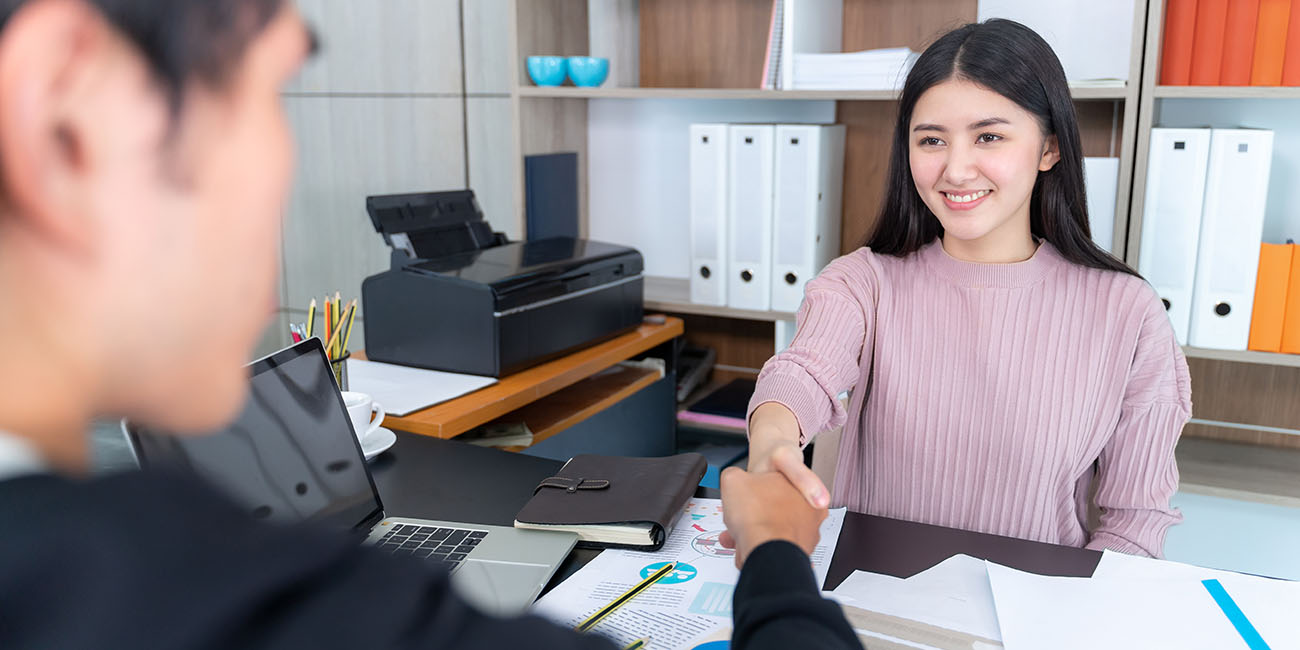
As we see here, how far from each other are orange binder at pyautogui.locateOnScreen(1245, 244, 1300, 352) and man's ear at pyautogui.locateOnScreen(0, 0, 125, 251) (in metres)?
2.16

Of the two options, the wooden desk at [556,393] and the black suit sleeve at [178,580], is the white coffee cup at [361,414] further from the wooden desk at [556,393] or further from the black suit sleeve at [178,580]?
the black suit sleeve at [178,580]

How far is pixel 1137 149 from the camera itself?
200 centimetres

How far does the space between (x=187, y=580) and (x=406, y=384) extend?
1.67 m

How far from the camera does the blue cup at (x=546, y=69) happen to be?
2.54 meters

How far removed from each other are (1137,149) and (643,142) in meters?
1.30

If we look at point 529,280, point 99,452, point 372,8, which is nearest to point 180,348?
point 99,452

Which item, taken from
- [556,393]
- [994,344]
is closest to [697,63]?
[556,393]

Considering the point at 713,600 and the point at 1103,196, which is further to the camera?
the point at 1103,196

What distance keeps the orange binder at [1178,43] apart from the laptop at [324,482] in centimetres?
161

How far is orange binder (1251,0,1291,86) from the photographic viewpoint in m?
1.91

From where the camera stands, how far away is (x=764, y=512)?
878 mm

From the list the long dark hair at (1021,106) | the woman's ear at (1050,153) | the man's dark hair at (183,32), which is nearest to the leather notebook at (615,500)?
the long dark hair at (1021,106)

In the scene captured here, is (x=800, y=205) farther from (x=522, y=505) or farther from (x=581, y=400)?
(x=522, y=505)

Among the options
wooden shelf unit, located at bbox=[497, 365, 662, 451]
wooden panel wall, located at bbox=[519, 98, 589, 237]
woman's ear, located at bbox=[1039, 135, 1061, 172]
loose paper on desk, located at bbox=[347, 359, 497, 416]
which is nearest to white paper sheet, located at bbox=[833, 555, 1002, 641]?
woman's ear, located at bbox=[1039, 135, 1061, 172]
